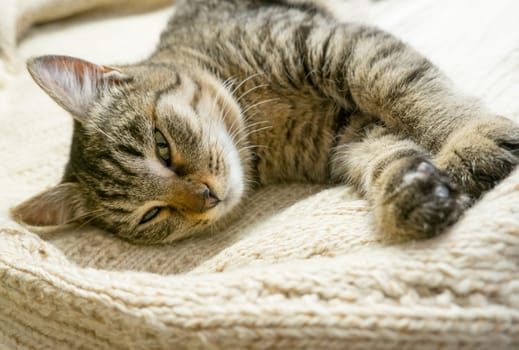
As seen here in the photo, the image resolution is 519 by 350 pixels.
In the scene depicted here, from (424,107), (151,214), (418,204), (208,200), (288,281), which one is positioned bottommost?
(151,214)

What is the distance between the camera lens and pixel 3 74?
7.04 feet

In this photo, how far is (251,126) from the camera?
148 centimetres

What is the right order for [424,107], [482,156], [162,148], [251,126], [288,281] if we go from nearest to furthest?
1. [288,281]
2. [482,156]
3. [424,107]
4. [162,148]
5. [251,126]

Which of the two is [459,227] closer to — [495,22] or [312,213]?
[312,213]

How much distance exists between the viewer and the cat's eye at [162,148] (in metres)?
1.26

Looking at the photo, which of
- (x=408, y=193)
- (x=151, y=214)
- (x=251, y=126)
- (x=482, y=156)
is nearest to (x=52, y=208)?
(x=151, y=214)

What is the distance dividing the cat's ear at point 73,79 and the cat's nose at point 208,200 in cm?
44

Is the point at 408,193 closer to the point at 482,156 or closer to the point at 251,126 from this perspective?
the point at 482,156

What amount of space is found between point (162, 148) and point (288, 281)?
2.03ft

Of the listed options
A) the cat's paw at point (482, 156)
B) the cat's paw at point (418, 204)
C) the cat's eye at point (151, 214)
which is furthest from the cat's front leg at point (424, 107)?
the cat's eye at point (151, 214)

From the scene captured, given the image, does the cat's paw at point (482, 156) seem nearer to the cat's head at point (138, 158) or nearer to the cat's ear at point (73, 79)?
the cat's head at point (138, 158)

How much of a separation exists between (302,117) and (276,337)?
84cm

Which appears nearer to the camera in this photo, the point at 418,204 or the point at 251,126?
the point at 418,204

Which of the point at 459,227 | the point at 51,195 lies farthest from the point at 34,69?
the point at 459,227
